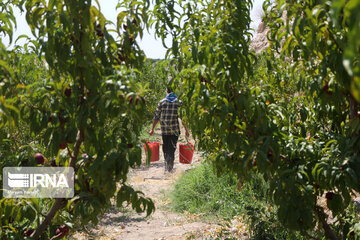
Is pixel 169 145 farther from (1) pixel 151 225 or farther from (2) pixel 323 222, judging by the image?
(2) pixel 323 222

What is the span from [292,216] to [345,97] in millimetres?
687

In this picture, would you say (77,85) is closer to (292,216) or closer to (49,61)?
(49,61)

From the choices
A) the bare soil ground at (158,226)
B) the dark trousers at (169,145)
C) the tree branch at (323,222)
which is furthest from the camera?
the dark trousers at (169,145)

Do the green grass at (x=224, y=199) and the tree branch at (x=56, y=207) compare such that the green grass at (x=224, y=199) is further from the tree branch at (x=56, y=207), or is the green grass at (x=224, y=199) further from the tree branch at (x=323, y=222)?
the tree branch at (x=56, y=207)

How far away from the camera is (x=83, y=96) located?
2.03 metres

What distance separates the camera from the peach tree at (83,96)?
1.81 m

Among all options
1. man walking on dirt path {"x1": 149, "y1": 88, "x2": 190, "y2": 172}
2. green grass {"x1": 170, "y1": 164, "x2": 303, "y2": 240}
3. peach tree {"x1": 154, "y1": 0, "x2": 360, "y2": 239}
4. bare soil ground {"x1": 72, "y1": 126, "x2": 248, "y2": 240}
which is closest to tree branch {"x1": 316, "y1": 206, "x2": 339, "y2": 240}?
peach tree {"x1": 154, "y1": 0, "x2": 360, "y2": 239}

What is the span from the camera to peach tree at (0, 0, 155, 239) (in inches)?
71.4

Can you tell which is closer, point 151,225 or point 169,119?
point 151,225

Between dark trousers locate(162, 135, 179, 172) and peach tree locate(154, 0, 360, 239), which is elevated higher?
peach tree locate(154, 0, 360, 239)

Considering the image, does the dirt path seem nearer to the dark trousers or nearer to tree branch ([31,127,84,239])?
the dark trousers

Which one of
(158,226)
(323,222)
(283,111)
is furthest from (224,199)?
(283,111)

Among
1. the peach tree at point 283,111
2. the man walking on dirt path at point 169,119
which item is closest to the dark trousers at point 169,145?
the man walking on dirt path at point 169,119

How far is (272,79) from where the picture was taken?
3584 millimetres
